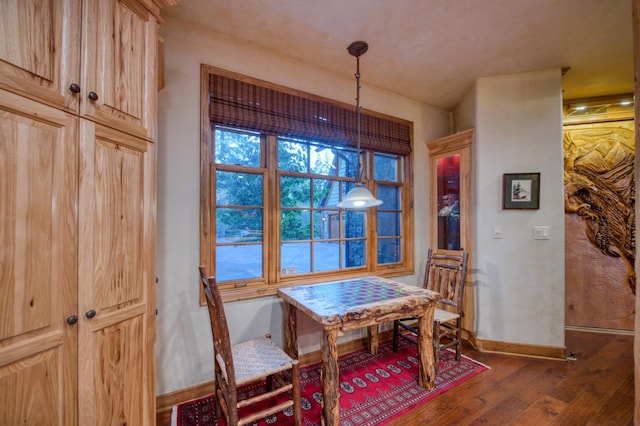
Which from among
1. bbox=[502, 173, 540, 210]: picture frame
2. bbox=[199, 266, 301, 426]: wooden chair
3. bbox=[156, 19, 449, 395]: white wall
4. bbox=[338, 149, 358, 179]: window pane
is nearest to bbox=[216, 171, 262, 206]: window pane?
bbox=[156, 19, 449, 395]: white wall

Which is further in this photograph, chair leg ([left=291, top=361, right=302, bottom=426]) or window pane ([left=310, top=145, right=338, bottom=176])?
window pane ([left=310, top=145, right=338, bottom=176])

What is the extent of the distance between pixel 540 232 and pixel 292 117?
270 cm

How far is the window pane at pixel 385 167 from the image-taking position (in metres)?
3.07

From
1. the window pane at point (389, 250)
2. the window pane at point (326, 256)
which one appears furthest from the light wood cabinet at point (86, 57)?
the window pane at point (389, 250)

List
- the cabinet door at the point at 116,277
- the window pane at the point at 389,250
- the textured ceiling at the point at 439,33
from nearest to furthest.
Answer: the cabinet door at the point at 116,277, the textured ceiling at the point at 439,33, the window pane at the point at 389,250

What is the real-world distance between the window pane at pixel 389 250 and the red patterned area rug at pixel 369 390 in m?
0.97

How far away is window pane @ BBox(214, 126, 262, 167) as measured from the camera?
217 centimetres

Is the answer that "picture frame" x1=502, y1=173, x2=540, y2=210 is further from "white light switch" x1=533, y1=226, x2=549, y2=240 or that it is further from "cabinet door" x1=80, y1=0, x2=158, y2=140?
"cabinet door" x1=80, y1=0, x2=158, y2=140

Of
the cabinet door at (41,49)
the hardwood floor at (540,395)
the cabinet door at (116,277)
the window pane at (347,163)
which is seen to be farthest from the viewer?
the window pane at (347,163)

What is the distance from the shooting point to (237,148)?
225cm

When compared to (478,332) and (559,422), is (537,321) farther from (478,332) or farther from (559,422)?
(559,422)

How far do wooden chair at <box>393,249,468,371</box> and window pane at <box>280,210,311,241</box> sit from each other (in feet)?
3.97

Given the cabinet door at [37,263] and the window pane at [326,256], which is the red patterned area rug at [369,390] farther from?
the cabinet door at [37,263]

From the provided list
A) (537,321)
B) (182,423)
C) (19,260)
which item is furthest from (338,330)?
(537,321)
